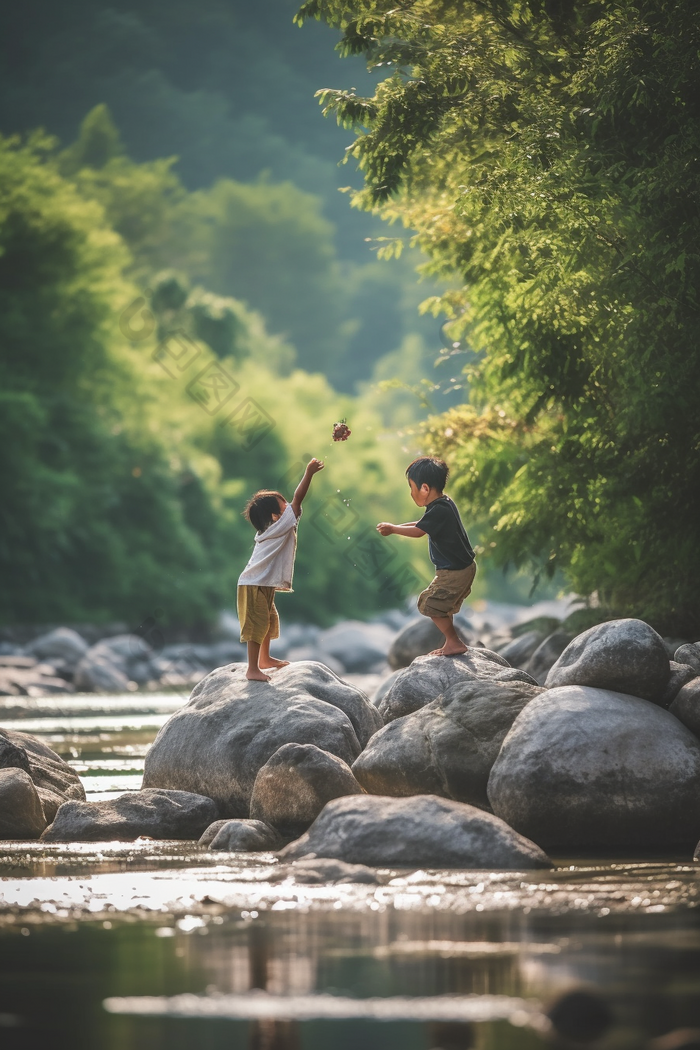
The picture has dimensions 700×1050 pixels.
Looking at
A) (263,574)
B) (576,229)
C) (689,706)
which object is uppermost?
(576,229)

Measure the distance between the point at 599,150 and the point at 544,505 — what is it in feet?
11.9

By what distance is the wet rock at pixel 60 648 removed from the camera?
28703 millimetres

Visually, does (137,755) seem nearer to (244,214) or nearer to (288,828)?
(288,828)

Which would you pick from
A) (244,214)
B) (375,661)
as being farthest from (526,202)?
(244,214)

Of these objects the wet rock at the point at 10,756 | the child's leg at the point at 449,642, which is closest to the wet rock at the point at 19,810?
the wet rock at the point at 10,756

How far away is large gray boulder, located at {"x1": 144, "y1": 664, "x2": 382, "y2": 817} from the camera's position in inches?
332

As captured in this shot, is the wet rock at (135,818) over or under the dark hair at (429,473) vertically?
under

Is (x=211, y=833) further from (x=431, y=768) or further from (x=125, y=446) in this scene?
(x=125, y=446)

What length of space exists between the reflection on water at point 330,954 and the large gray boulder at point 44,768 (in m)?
1.72

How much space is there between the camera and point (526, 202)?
38.7 ft

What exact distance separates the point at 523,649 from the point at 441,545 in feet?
21.4

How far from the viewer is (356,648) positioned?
31.2 metres

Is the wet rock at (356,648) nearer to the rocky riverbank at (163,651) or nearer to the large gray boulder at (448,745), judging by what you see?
the rocky riverbank at (163,651)

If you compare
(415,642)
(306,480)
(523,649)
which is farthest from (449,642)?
(415,642)
